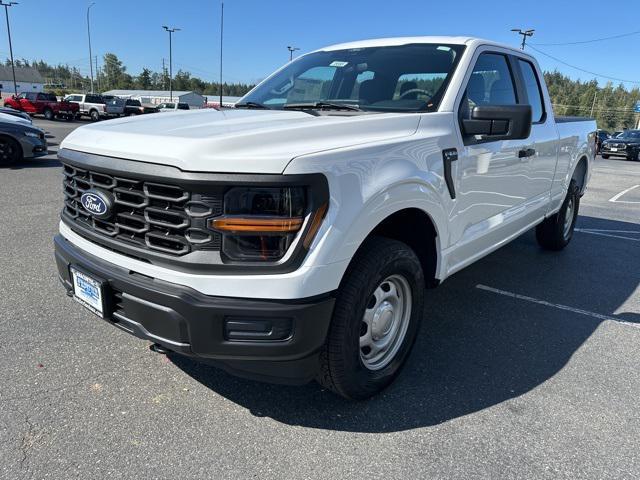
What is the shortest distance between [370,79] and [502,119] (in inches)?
41.1

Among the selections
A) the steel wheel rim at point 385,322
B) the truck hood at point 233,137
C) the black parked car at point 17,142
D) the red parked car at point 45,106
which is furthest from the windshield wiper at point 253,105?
the red parked car at point 45,106

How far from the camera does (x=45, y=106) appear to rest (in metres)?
34.3

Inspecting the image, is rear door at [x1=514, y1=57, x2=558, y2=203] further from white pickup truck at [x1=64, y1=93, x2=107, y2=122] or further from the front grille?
white pickup truck at [x1=64, y1=93, x2=107, y2=122]

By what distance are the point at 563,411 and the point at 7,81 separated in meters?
139

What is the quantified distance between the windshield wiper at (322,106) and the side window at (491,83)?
755 millimetres

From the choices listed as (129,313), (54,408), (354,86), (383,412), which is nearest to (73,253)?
(129,313)

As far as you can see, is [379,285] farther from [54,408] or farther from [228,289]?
[54,408]

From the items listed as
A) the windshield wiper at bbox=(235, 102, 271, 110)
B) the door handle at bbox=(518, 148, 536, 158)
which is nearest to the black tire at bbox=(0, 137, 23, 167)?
the windshield wiper at bbox=(235, 102, 271, 110)

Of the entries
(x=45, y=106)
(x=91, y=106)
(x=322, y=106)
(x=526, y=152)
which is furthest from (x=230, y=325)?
(x=91, y=106)

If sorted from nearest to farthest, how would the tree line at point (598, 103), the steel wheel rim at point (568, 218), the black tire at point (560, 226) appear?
the black tire at point (560, 226) < the steel wheel rim at point (568, 218) < the tree line at point (598, 103)

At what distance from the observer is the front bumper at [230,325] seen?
2033mm

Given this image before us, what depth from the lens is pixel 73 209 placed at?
9.04 ft

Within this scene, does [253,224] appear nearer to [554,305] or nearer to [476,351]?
[476,351]

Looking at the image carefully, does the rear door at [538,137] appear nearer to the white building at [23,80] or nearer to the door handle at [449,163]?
the door handle at [449,163]
